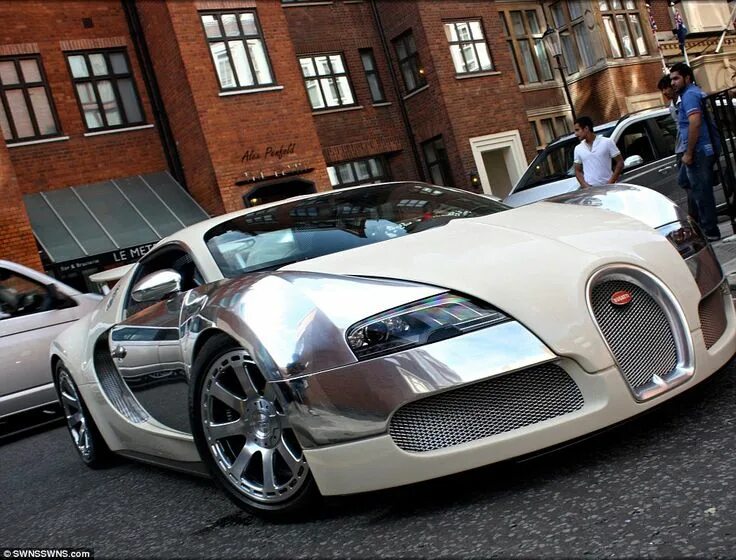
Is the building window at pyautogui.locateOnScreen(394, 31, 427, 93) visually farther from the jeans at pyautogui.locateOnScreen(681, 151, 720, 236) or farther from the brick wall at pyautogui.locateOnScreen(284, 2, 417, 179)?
the jeans at pyautogui.locateOnScreen(681, 151, 720, 236)

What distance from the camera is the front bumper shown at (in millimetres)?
2779

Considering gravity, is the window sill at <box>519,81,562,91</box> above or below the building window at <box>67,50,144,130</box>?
below

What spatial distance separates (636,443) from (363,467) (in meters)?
0.98

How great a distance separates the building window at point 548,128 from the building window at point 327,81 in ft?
20.1

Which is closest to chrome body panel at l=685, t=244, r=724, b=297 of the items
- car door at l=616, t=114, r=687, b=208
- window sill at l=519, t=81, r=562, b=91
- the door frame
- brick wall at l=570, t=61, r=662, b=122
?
car door at l=616, t=114, r=687, b=208

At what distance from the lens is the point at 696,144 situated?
7.83m

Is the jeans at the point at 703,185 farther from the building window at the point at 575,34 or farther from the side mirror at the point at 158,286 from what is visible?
the building window at the point at 575,34

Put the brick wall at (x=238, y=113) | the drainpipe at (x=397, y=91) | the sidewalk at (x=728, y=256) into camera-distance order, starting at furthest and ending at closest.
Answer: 1. the drainpipe at (x=397, y=91)
2. the brick wall at (x=238, y=113)
3. the sidewalk at (x=728, y=256)

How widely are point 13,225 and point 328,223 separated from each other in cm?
1320

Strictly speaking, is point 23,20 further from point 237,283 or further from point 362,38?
point 237,283

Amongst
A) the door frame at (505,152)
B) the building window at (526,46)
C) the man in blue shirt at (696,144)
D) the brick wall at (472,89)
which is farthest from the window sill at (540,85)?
the man in blue shirt at (696,144)

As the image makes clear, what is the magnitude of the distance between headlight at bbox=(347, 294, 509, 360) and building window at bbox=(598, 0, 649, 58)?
2689 cm

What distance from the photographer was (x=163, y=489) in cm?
437

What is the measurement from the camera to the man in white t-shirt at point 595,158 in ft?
30.0
